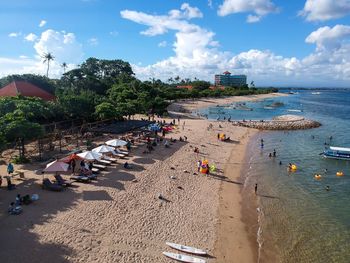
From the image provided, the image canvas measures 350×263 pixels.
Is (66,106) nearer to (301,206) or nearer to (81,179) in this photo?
(81,179)

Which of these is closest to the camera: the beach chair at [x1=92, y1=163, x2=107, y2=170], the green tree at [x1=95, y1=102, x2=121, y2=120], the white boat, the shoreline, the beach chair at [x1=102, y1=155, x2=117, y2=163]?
the white boat

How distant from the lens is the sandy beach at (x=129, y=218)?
13.8 metres

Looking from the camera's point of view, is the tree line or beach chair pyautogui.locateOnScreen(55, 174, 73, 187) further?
the tree line

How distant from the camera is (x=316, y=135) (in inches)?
2014

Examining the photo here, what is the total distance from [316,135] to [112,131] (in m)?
35.8

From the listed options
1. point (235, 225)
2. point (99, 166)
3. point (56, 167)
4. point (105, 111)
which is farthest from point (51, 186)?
point (105, 111)

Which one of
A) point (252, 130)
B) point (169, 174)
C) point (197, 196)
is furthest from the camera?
point (252, 130)

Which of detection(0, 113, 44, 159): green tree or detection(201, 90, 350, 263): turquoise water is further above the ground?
detection(0, 113, 44, 159): green tree

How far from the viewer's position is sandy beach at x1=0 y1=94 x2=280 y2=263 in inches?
544

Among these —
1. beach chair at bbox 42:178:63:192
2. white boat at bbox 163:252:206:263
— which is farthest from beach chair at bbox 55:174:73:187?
white boat at bbox 163:252:206:263

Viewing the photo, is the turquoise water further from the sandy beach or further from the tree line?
the tree line

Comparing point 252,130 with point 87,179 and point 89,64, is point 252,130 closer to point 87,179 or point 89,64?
point 87,179

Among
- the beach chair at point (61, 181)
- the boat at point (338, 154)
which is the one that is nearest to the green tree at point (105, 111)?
the beach chair at point (61, 181)

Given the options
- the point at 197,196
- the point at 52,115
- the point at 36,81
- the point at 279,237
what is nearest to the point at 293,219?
the point at 279,237
